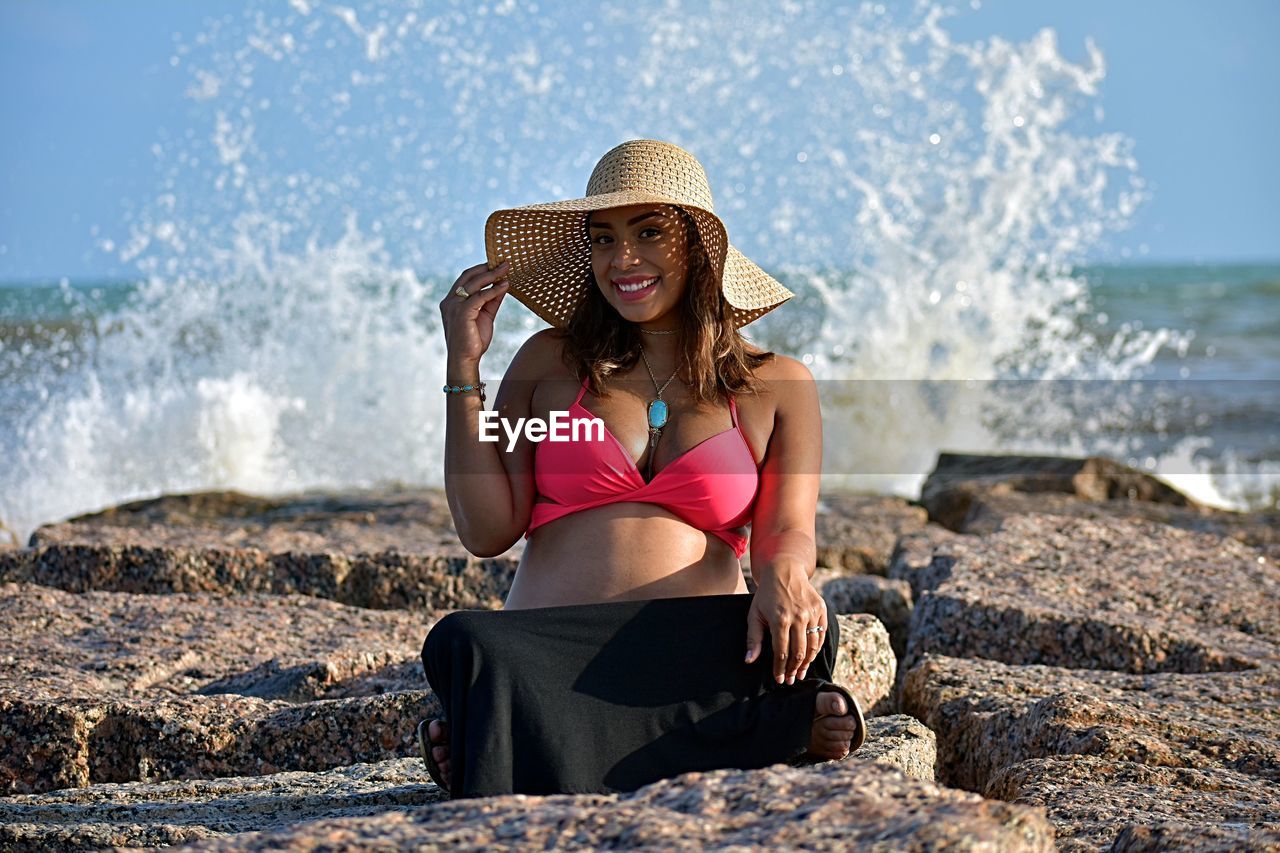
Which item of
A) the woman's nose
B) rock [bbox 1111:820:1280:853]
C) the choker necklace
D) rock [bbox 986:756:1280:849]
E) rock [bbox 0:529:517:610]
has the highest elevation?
the woman's nose

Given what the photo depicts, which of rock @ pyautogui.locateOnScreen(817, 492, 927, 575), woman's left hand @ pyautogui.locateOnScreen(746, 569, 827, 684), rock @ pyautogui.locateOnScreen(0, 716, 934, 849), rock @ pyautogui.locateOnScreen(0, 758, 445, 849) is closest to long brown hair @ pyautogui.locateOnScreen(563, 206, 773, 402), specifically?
woman's left hand @ pyautogui.locateOnScreen(746, 569, 827, 684)

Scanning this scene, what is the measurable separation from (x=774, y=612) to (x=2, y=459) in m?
10.1

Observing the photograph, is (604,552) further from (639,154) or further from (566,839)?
(566,839)

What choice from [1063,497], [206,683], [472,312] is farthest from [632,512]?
[1063,497]

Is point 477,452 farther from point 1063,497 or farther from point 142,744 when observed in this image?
point 1063,497

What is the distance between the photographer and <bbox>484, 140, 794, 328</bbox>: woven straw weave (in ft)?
10.4

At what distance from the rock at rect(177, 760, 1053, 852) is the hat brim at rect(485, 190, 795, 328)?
1527 mm

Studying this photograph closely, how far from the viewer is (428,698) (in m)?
3.29

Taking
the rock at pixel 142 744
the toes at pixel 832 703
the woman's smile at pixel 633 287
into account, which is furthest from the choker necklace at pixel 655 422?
the rock at pixel 142 744

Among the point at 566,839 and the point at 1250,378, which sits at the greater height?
the point at 1250,378

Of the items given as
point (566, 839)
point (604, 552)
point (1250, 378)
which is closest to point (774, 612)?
point (604, 552)

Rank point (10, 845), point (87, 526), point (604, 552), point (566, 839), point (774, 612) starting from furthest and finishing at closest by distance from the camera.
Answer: point (87, 526) → point (604, 552) → point (774, 612) → point (10, 845) → point (566, 839)

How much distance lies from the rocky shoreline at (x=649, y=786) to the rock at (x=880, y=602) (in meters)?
0.01

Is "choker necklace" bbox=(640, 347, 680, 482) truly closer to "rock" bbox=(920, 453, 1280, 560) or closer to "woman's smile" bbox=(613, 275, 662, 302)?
"woman's smile" bbox=(613, 275, 662, 302)
